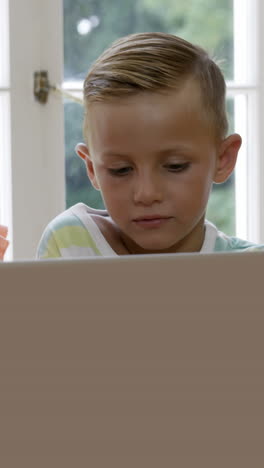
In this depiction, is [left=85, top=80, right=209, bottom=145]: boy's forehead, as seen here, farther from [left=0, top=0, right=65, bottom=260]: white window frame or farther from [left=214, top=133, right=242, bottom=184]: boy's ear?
[left=0, top=0, right=65, bottom=260]: white window frame

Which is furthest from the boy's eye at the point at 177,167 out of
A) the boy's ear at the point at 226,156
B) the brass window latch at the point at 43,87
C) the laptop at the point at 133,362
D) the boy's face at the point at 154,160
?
the brass window latch at the point at 43,87

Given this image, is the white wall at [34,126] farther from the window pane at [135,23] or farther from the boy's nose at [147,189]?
the boy's nose at [147,189]

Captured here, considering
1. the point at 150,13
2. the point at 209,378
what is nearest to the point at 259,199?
the point at 150,13

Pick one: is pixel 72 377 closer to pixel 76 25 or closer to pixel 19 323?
pixel 19 323

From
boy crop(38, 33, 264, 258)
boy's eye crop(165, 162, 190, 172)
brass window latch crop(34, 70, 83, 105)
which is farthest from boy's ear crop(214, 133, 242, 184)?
brass window latch crop(34, 70, 83, 105)

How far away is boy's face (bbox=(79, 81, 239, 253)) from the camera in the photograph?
0.83 m

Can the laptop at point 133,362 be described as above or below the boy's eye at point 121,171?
below

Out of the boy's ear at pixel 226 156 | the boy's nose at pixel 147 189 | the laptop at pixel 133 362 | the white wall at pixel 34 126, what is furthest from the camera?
the white wall at pixel 34 126

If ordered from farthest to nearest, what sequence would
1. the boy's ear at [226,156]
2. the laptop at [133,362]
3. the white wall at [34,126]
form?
the white wall at [34,126], the boy's ear at [226,156], the laptop at [133,362]

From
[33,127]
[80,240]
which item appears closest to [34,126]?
[33,127]

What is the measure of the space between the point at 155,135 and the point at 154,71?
3.3 inches

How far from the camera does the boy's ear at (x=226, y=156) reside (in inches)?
38.7

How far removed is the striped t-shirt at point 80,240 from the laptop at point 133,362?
720mm

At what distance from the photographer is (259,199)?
221 centimetres
